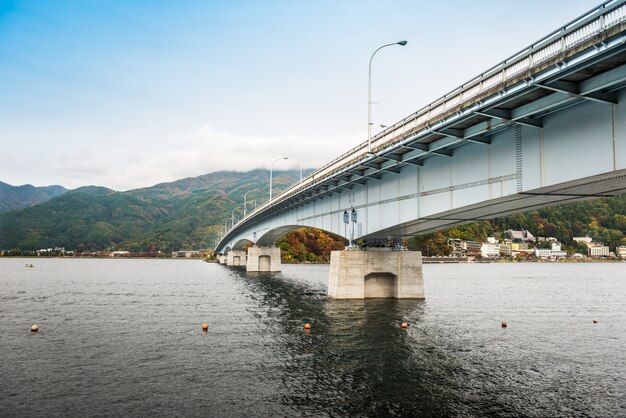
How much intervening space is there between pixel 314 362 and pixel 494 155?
1350cm

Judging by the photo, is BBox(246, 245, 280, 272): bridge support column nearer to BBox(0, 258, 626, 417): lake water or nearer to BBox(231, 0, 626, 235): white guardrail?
BBox(0, 258, 626, 417): lake water

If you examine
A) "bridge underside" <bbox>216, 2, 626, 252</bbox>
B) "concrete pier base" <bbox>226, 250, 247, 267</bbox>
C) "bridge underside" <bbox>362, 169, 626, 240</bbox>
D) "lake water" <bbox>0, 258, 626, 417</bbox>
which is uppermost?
"bridge underside" <bbox>216, 2, 626, 252</bbox>

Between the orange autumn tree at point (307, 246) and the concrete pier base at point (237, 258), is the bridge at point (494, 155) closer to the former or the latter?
the concrete pier base at point (237, 258)

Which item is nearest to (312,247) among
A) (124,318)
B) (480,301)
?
(480,301)

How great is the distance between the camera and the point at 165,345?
83.8ft

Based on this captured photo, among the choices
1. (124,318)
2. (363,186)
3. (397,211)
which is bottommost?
(124,318)

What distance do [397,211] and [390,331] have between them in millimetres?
9694

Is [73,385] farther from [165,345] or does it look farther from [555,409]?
[555,409]

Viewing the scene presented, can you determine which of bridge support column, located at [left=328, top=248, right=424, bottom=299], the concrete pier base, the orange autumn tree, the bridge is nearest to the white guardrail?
the bridge

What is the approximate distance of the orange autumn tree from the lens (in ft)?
581

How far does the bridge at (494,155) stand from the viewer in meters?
15.6

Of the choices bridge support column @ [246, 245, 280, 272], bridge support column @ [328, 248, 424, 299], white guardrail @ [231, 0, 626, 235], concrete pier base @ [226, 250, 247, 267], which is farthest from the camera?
concrete pier base @ [226, 250, 247, 267]

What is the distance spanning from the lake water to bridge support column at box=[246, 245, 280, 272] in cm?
6220

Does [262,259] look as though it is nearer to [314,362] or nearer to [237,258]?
[237,258]
